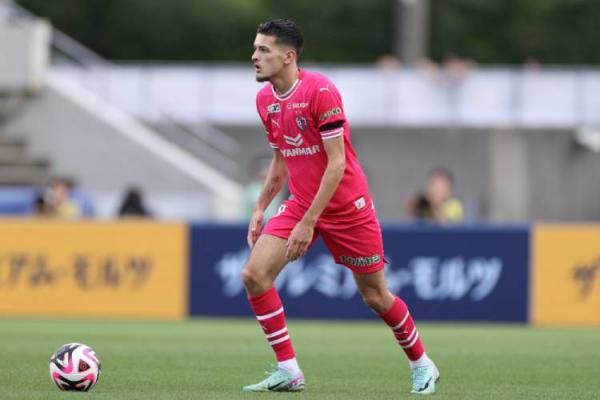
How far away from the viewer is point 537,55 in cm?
4819

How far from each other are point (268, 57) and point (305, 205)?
3.17 feet

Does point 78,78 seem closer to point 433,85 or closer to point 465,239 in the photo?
point 433,85

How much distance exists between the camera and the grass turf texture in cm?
1035

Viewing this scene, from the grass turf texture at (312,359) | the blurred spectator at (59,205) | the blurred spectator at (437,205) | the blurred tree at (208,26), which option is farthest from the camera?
the blurred tree at (208,26)

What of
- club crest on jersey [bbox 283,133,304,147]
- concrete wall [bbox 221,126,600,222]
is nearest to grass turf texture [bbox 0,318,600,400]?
club crest on jersey [bbox 283,133,304,147]

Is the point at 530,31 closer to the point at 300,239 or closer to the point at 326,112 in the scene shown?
the point at 326,112

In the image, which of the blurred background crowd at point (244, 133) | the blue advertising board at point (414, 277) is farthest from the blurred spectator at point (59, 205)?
the blue advertising board at point (414, 277)

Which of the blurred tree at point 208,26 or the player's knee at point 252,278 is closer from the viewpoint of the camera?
the player's knee at point 252,278

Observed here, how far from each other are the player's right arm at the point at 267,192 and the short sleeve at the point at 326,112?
2.21ft

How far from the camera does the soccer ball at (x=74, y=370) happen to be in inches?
391

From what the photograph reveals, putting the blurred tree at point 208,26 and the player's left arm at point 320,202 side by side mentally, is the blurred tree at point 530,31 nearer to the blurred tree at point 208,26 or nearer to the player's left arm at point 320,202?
the blurred tree at point 208,26

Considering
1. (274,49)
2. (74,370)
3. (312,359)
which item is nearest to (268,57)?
(274,49)

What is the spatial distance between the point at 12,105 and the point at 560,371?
54.5ft

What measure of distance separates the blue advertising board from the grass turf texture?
2.09ft
